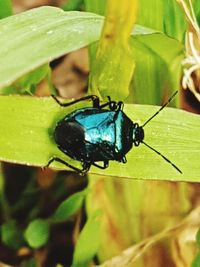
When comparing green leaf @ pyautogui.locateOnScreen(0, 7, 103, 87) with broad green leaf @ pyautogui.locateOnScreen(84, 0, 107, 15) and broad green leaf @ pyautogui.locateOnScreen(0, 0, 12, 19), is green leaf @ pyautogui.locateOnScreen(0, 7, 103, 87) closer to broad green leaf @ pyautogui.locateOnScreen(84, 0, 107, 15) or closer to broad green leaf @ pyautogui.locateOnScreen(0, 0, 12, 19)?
broad green leaf @ pyautogui.locateOnScreen(84, 0, 107, 15)

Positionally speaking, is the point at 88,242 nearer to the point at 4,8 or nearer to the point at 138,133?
the point at 138,133

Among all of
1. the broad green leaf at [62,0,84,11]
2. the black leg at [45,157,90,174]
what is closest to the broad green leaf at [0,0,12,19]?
the broad green leaf at [62,0,84,11]

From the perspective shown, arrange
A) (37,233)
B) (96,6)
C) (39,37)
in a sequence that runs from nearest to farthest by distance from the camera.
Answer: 1. (39,37)
2. (96,6)
3. (37,233)

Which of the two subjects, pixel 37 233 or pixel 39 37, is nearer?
pixel 39 37

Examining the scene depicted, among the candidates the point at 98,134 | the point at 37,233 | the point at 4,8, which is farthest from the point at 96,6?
the point at 37,233

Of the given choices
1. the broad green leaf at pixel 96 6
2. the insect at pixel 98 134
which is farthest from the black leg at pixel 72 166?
the broad green leaf at pixel 96 6

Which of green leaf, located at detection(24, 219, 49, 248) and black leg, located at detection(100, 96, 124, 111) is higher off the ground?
black leg, located at detection(100, 96, 124, 111)

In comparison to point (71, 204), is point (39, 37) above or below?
above
